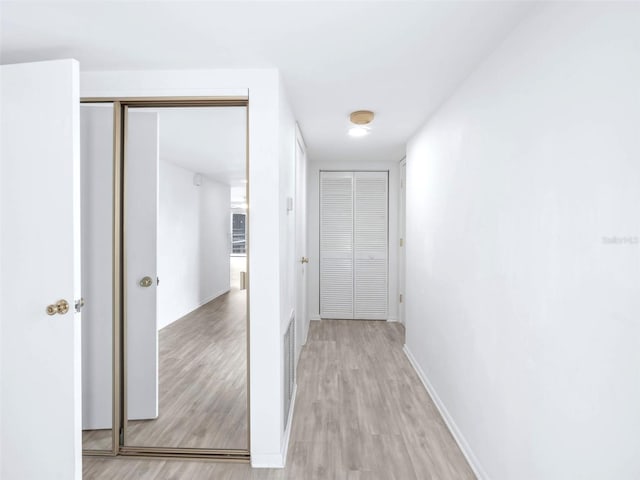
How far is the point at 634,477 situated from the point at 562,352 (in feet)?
1.32

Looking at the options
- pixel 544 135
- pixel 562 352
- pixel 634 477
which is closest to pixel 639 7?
pixel 544 135

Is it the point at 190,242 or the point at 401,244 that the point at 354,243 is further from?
the point at 190,242

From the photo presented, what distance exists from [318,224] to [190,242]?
299 cm

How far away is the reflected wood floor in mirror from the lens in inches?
92.4

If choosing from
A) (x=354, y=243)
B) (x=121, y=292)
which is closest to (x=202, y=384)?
(x=121, y=292)

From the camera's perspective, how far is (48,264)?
5.68 feet

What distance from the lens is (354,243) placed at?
5398 millimetres

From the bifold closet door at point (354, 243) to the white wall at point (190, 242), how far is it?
114 inches

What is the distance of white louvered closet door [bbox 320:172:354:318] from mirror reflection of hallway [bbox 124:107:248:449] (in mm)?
2828

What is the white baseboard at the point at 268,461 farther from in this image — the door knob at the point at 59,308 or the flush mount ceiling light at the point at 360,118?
the flush mount ceiling light at the point at 360,118

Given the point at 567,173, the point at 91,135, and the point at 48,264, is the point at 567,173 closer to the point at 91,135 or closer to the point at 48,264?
the point at 48,264

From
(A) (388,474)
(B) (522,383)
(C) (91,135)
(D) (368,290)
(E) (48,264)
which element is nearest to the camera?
(B) (522,383)

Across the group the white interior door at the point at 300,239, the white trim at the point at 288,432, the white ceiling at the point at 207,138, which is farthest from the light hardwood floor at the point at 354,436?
the white ceiling at the point at 207,138

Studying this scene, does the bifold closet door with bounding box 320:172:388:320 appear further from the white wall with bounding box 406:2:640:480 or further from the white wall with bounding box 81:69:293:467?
the white wall with bounding box 81:69:293:467
